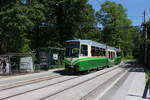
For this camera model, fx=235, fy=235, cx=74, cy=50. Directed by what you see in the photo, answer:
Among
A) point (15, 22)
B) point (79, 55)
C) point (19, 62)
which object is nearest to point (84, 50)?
point (79, 55)

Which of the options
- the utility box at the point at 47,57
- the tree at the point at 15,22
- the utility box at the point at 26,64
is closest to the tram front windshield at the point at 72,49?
the utility box at the point at 26,64

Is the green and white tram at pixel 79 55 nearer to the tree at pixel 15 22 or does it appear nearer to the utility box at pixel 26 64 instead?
the utility box at pixel 26 64

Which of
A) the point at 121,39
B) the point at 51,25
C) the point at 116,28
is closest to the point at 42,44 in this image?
the point at 51,25

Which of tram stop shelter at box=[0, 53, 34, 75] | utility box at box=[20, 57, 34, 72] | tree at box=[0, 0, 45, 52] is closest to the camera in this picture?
tram stop shelter at box=[0, 53, 34, 75]

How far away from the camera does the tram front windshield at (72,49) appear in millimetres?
20469

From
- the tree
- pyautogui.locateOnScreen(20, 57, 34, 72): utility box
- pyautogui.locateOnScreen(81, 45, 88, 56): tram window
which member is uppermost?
the tree

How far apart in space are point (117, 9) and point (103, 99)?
2341 inches

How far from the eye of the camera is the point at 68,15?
134 feet

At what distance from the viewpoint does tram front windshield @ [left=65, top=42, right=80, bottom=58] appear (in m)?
20.5

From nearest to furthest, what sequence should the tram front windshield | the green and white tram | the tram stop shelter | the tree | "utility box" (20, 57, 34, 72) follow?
the green and white tram, the tram front windshield, the tram stop shelter, "utility box" (20, 57, 34, 72), the tree

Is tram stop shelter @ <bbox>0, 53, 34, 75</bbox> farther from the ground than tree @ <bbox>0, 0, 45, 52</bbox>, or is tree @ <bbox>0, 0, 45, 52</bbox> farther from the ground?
tree @ <bbox>0, 0, 45, 52</bbox>

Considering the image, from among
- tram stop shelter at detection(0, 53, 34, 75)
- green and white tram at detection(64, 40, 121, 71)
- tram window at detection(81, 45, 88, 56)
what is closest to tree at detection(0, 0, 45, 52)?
tram stop shelter at detection(0, 53, 34, 75)

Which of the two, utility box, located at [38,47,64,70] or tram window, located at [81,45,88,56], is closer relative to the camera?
tram window, located at [81,45,88,56]

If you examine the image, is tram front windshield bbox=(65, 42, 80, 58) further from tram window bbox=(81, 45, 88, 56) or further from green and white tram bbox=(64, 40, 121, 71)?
tram window bbox=(81, 45, 88, 56)
